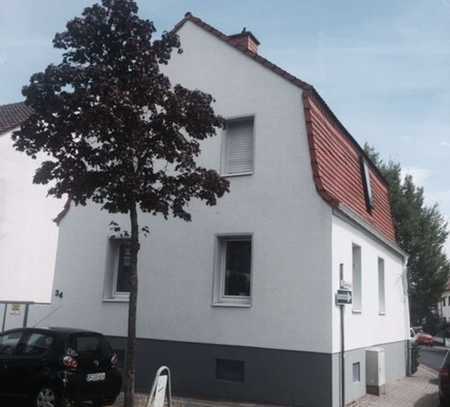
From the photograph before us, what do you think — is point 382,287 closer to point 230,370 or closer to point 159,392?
point 230,370

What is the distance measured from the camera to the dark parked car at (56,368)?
28.7ft

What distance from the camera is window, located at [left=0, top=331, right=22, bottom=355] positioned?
9413 mm

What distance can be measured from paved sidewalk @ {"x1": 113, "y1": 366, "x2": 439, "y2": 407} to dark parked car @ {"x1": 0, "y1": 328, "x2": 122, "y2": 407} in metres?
0.95

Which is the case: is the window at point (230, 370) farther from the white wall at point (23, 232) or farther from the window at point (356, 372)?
the white wall at point (23, 232)

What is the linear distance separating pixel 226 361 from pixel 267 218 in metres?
3.24

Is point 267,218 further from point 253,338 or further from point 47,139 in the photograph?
point 47,139

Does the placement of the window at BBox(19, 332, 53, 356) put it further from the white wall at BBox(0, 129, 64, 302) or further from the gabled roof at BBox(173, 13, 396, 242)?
the white wall at BBox(0, 129, 64, 302)

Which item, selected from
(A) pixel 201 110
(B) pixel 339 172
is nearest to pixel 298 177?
(B) pixel 339 172

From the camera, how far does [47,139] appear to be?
9172 millimetres

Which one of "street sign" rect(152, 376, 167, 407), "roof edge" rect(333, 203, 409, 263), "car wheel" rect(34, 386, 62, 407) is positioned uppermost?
"roof edge" rect(333, 203, 409, 263)

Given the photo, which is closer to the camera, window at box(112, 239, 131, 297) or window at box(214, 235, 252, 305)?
window at box(214, 235, 252, 305)

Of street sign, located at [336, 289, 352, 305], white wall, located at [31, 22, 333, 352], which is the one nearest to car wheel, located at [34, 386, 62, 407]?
white wall, located at [31, 22, 333, 352]

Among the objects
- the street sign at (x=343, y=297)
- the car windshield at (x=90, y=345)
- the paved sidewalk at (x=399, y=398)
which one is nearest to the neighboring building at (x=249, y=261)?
the street sign at (x=343, y=297)

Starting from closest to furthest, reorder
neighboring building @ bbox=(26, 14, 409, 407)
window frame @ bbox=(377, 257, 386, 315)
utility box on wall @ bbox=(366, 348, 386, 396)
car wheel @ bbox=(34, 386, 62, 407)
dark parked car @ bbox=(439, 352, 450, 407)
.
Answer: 1. car wheel @ bbox=(34, 386, 62, 407)
2. dark parked car @ bbox=(439, 352, 450, 407)
3. neighboring building @ bbox=(26, 14, 409, 407)
4. utility box on wall @ bbox=(366, 348, 386, 396)
5. window frame @ bbox=(377, 257, 386, 315)
